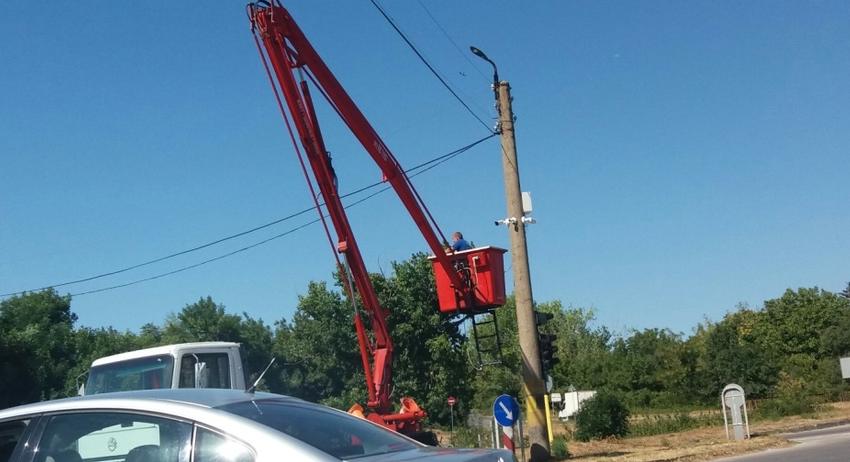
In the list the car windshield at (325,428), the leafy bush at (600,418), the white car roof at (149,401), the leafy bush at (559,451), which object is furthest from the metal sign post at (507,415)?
the leafy bush at (600,418)

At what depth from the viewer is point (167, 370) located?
12.6 metres

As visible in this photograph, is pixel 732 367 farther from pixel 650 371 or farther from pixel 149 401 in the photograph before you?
pixel 149 401

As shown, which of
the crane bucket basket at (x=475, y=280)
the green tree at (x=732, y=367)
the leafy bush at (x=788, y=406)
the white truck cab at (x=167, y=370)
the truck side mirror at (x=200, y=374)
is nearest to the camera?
the truck side mirror at (x=200, y=374)

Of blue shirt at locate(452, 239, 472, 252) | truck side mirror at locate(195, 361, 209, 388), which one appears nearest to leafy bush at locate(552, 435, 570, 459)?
blue shirt at locate(452, 239, 472, 252)

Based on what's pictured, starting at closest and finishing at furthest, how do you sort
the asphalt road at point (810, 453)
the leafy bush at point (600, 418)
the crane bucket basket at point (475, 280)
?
the asphalt road at point (810, 453) < the crane bucket basket at point (475, 280) < the leafy bush at point (600, 418)

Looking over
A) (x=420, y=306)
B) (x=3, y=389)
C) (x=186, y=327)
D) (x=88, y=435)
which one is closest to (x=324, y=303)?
(x=420, y=306)

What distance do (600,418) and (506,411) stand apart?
13.6 metres

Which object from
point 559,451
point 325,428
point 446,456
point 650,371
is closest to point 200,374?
point 325,428

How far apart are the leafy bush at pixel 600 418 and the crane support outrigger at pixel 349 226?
1007 centimetres

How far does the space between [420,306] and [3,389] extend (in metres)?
20.2

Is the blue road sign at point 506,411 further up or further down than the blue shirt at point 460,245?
further down

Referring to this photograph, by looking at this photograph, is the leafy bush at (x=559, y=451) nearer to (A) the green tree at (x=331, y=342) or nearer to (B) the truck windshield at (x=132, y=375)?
(B) the truck windshield at (x=132, y=375)

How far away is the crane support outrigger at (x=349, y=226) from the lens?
16.5m

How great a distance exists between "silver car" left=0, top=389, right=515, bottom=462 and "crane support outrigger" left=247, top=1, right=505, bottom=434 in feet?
37.2
